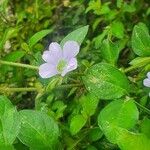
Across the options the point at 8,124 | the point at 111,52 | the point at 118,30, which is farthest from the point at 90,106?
the point at 118,30

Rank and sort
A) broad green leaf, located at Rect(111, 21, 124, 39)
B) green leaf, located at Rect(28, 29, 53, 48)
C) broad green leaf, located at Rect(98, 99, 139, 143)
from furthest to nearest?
broad green leaf, located at Rect(111, 21, 124, 39) → green leaf, located at Rect(28, 29, 53, 48) → broad green leaf, located at Rect(98, 99, 139, 143)

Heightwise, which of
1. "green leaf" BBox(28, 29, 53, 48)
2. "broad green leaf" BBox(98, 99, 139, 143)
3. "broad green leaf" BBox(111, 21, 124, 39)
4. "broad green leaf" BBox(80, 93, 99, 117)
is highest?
"broad green leaf" BBox(98, 99, 139, 143)

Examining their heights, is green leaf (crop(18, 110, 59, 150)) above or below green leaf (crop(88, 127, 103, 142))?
above

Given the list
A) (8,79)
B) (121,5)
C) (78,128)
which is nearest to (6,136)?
(78,128)

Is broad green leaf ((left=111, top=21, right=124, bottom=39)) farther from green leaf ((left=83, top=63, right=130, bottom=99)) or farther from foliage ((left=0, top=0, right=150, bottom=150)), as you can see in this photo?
green leaf ((left=83, top=63, right=130, bottom=99))

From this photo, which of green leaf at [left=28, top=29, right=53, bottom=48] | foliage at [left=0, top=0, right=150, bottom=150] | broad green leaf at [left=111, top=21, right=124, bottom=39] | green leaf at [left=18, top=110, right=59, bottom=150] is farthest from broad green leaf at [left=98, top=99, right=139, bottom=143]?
broad green leaf at [left=111, top=21, right=124, bottom=39]

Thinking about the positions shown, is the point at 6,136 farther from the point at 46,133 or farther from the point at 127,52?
the point at 127,52

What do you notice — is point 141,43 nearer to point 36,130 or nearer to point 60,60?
point 60,60
